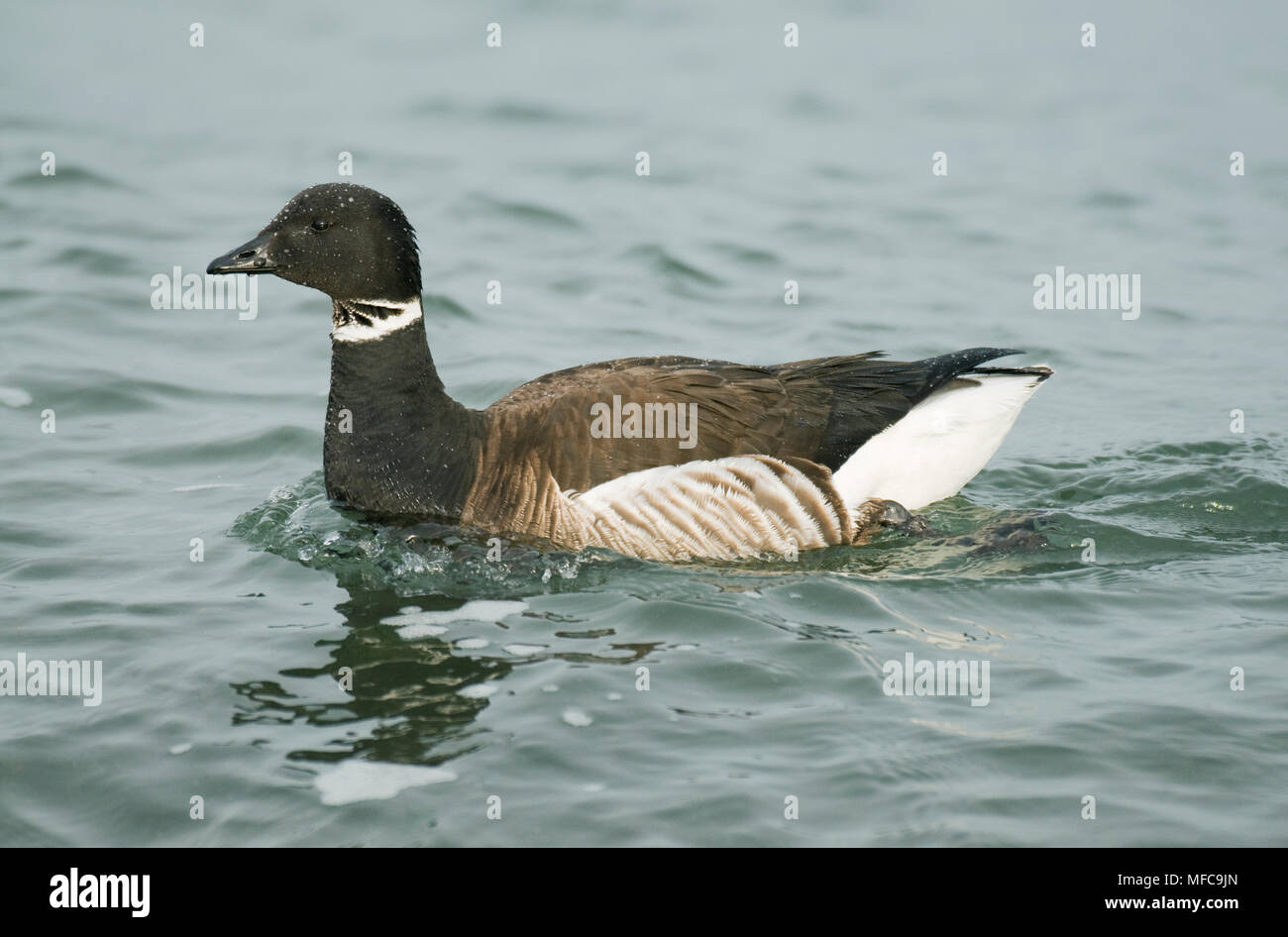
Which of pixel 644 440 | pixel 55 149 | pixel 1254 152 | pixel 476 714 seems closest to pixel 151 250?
pixel 55 149

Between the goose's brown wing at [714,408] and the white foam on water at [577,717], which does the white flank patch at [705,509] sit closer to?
the goose's brown wing at [714,408]

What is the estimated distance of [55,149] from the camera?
18062 mm

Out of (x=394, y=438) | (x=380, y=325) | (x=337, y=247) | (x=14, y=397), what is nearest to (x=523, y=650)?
(x=394, y=438)

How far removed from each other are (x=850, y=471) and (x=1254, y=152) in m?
12.3

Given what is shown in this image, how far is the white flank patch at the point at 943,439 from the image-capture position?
384 inches

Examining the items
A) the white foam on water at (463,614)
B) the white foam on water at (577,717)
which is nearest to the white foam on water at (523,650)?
the white foam on water at (463,614)

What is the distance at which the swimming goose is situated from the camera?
29.6 feet

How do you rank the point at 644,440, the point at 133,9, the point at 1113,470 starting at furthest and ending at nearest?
the point at 133,9
the point at 1113,470
the point at 644,440

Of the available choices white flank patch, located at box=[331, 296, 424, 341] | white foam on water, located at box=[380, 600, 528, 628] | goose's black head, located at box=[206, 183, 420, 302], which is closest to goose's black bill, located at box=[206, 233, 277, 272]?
goose's black head, located at box=[206, 183, 420, 302]

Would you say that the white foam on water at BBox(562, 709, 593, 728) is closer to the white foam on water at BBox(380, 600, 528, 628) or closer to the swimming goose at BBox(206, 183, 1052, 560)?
the white foam on water at BBox(380, 600, 528, 628)

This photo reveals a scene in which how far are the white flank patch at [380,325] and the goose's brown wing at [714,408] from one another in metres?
0.86

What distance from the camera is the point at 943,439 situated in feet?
32.7
